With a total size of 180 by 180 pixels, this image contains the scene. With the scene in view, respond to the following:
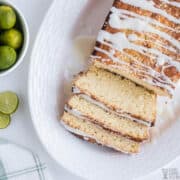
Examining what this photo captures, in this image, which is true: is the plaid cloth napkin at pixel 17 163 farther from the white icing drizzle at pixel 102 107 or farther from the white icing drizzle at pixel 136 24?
the white icing drizzle at pixel 136 24

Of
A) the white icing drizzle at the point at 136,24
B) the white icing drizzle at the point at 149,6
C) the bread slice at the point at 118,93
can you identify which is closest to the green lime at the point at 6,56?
the bread slice at the point at 118,93

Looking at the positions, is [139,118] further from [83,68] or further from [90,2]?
A: [90,2]

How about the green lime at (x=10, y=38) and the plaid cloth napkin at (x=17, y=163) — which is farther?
the plaid cloth napkin at (x=17, y=163)

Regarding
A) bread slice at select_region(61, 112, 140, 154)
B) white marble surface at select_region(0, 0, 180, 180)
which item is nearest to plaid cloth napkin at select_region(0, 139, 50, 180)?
white marble surface at select_region(0, 0, 180, 180)

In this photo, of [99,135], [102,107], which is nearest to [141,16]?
[102,107]

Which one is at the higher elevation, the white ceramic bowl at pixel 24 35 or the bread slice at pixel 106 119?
the white ceramic bowl at pixel 24 35

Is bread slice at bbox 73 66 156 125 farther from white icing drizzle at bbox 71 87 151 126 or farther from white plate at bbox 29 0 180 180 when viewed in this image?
white plate at bbox 29 0 180 180
